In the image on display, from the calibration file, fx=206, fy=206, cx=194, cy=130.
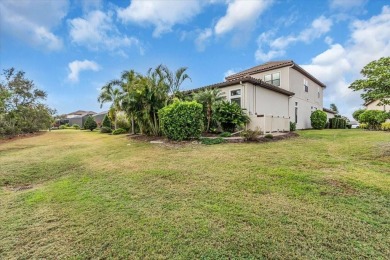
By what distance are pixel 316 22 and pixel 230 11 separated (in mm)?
4919

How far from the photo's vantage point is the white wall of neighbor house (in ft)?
65.4

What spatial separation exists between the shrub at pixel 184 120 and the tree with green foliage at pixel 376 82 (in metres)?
6.88

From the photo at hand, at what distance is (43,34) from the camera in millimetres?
11961

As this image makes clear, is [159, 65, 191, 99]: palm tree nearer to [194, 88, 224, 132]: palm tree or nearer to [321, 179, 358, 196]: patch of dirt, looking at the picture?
[194, 88, 224, 132]: palm tree

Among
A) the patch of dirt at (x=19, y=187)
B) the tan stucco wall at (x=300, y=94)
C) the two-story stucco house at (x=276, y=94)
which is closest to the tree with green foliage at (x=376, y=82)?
the two-story stucco house at (x=276, y=94)

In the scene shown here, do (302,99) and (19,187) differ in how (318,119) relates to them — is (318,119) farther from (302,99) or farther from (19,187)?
(19,187)

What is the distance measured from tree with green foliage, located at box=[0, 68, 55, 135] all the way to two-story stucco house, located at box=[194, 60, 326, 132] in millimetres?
19896

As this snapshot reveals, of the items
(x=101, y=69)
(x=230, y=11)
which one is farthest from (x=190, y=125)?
(x=101, y=69)

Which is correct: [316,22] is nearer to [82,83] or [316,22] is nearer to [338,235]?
[338,235]

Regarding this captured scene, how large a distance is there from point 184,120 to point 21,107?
20678 mm

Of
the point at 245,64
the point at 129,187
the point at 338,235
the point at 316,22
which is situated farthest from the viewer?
the point at 245,64

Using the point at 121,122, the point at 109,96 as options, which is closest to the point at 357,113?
the point at 121,122

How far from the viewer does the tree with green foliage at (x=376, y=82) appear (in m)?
6.64

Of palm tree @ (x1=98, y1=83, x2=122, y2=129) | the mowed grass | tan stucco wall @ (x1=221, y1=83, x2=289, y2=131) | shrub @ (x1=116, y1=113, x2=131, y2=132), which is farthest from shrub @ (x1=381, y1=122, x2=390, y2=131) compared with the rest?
palm tree @ (x1=98, y1=83, x2=122, y2=129)
